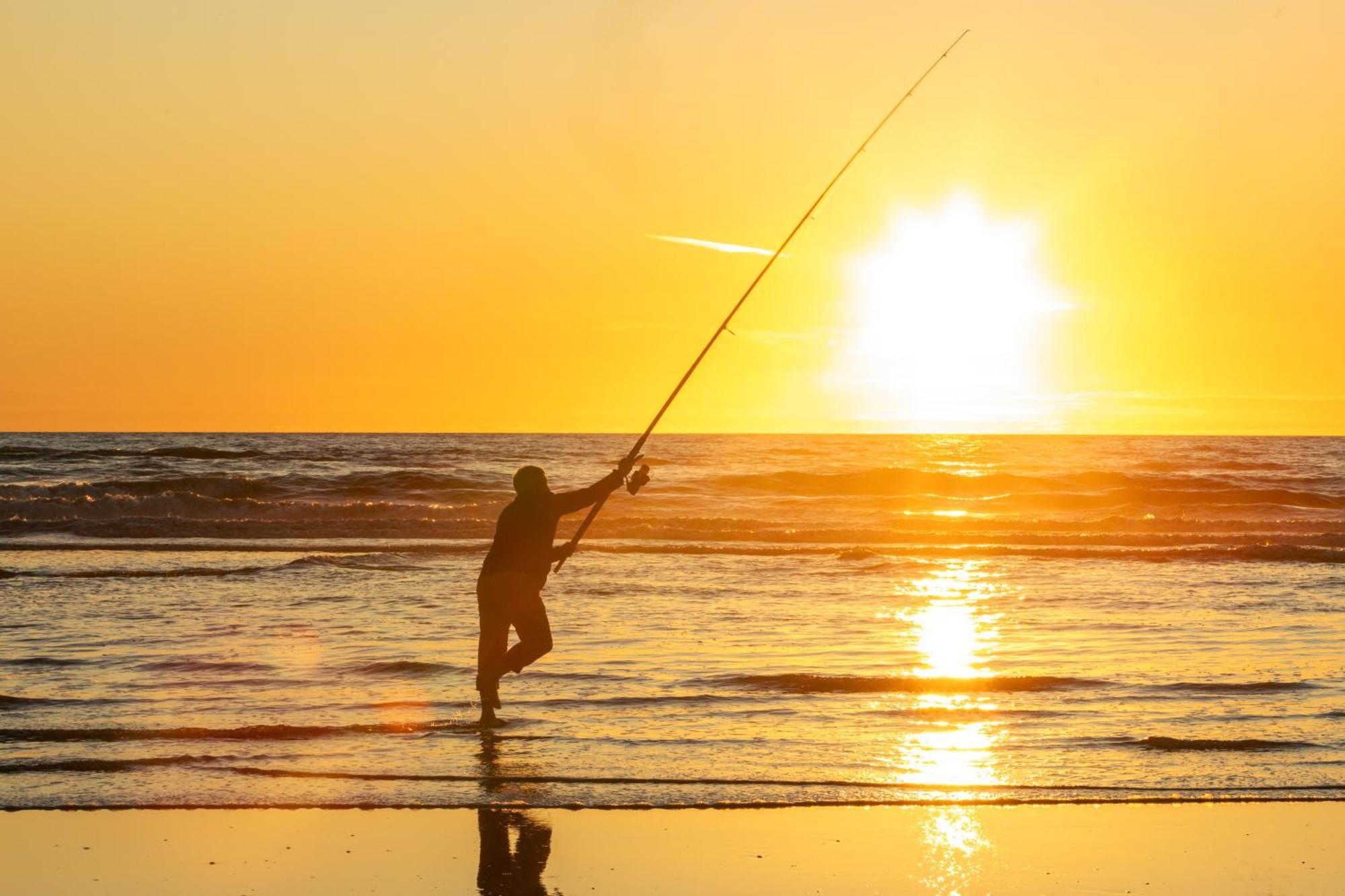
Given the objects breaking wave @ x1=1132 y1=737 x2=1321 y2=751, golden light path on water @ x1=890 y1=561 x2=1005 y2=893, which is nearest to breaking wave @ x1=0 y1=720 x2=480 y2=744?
golden light path on water @ x1=890 y1=561 x2=1005 y2=893

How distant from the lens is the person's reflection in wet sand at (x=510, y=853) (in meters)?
5.28

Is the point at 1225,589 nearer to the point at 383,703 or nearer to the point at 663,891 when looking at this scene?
the point at 383,703

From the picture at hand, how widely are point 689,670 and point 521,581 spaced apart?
2184 mm

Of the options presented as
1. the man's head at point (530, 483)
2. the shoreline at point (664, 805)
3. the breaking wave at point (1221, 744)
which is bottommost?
the shoreline at point (664, 805)

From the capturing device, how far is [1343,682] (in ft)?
32.2

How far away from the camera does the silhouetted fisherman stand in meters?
8.66

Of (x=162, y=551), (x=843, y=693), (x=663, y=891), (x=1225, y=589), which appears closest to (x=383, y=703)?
(x=843, y=693)

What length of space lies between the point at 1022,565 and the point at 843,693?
11.0m

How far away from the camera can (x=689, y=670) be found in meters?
10.4

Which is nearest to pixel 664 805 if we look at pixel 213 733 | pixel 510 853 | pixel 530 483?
pixel 510 853

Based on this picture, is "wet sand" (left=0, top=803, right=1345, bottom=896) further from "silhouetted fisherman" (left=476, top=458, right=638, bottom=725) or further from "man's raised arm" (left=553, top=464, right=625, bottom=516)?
"man's raised arm" (left=553, top=464, right=625, bottom=516)

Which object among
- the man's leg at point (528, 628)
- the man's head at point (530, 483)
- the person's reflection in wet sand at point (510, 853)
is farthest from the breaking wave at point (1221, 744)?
the man's head at point (530, 483)

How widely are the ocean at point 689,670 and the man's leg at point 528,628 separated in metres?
0.37

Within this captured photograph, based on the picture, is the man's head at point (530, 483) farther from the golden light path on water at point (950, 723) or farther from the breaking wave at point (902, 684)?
the golden light path on water at point (950, 723)
